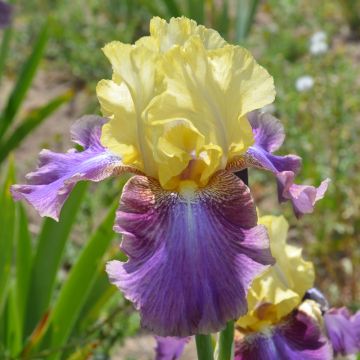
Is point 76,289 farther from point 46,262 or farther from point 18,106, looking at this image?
point 18,106

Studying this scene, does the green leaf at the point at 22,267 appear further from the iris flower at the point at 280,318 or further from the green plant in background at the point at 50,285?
the iris flower at the point at 280,318

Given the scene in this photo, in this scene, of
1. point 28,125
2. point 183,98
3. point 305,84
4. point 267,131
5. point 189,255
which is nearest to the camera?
point 189,255

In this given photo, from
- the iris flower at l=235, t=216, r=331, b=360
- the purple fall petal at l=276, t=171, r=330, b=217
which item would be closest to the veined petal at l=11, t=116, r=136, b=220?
the purple fall petal at l=276, t=171, r=330, b=217

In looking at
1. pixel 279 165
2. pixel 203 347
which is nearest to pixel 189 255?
pixel 203 347

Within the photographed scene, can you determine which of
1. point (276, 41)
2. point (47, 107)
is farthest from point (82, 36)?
point (47, 107)

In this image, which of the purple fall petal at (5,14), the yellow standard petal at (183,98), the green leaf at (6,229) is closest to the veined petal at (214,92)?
the yellow standard petal at (183,98)
